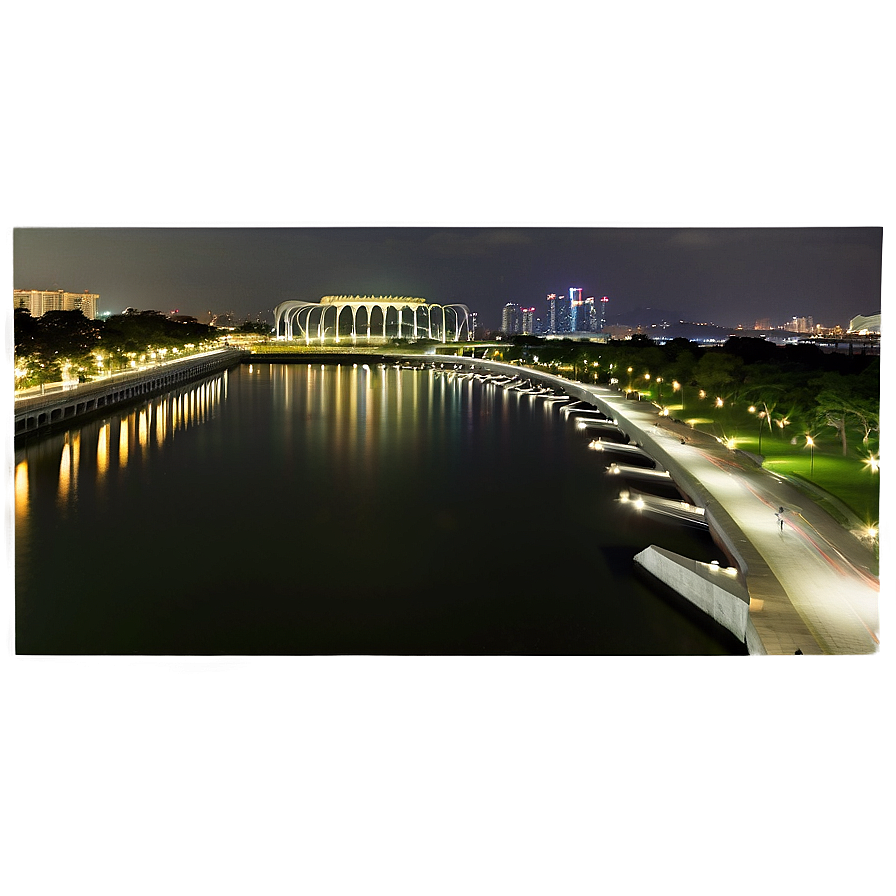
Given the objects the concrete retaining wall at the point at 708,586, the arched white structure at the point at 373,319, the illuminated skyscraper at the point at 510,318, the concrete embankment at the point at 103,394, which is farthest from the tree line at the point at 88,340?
the concrete retaining wall at the point at 708,586

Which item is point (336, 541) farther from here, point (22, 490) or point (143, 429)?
point (143, 429)

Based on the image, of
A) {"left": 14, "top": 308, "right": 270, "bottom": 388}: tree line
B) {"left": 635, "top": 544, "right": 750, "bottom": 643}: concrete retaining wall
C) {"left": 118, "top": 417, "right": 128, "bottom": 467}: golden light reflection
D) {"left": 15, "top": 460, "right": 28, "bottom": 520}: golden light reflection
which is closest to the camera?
{"left": 635, "top": 544, "right": 750, "bottom": 643}: concrete retaining wall

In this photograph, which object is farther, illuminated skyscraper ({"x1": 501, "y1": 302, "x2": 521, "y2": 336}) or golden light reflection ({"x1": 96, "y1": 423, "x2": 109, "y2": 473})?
golden light reflection ({"x1": 96, "y1": 423, "x2": 109, "y2": 473})

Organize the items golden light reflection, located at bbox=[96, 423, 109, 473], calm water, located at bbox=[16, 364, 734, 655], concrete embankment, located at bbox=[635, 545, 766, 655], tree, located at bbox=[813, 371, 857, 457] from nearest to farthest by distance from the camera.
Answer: concrete embankment, located at bbox=[635, 545, 766, 655] < calm water, located at bbox=[16, 364, 734, 655] < tree, located at bbox=[813, 371, 857, 457] < golden light reflection, located at bbox=[96, 423, 109, 473]

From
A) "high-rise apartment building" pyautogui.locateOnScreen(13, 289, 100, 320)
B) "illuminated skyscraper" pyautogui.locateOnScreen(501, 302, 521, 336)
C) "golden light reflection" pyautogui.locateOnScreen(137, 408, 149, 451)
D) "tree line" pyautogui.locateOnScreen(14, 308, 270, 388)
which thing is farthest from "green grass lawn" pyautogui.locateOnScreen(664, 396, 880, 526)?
"golden light reflection" pyautogui.locateOnScreen(137, 408, 149, 451)

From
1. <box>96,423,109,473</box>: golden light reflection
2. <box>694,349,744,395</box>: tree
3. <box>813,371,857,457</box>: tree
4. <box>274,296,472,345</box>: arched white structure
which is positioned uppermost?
<box>274,296,472,345</box>: arched white structure

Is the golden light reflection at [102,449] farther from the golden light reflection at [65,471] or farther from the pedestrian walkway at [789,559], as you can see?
the pedestrian walkway at [789,559]

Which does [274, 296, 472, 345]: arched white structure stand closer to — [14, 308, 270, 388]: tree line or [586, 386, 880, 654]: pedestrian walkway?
[14, 308, 270, 388]: tree line
